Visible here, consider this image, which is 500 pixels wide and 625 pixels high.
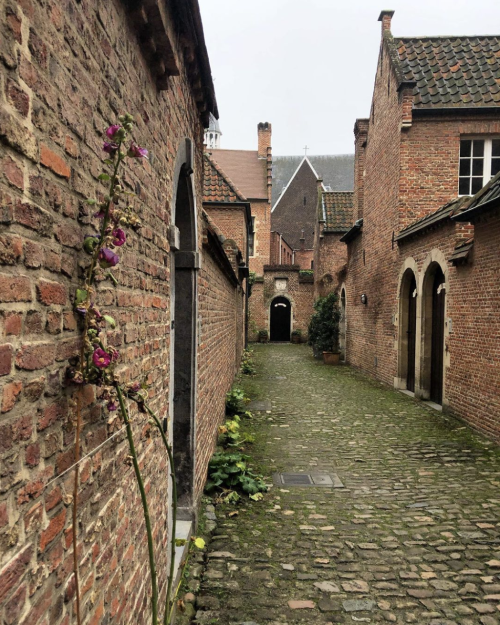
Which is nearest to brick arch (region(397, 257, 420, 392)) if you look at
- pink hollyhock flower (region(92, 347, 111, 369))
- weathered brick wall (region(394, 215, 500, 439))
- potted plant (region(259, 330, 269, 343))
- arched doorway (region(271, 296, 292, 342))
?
weathered brick wall (region(394, 215, 500, 439))

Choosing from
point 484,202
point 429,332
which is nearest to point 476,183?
point 429,332

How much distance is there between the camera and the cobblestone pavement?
3277 millimetres

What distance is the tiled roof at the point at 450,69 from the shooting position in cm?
1247

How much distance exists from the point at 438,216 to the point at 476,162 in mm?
4390

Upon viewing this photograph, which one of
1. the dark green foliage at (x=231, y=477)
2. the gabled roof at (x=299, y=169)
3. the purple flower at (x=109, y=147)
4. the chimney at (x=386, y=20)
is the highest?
the gabled roof at (x=299, y=169)

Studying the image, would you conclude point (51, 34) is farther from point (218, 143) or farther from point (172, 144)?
point (218, 143)

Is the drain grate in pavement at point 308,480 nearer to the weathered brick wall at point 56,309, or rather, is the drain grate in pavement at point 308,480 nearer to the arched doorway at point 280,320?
the weathered brick wall at point 56,309

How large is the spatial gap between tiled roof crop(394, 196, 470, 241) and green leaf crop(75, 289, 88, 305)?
Result: 27.7 feet

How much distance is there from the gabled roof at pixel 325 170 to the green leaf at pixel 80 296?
145 feet

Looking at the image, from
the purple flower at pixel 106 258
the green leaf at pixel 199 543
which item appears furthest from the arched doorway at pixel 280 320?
the purple flower at pixel 106 258

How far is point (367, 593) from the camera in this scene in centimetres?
343

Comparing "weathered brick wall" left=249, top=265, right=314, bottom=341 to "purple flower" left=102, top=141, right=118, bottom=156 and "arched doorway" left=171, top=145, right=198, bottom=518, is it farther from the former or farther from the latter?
"purple flower" left=102, top=141, right=118, bottom=156

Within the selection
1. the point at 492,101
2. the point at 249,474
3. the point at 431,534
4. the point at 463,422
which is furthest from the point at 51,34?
the point at 492,101

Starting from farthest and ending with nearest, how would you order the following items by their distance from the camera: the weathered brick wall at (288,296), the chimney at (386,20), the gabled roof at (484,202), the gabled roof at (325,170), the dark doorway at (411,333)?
the gabled roof at (325,170)
the weathered brick wall at (288,296)
the chimney at (386,20)
the dark doorway at (411,333)
the gabled roof at (484,202)
